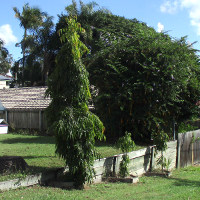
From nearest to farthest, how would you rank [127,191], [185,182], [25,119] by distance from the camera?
[127,191] → [185,182] → [25,119]

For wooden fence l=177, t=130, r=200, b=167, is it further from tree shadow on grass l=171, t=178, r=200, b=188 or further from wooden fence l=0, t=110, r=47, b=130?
wooden fence l=0, t=110, r=47, b=130

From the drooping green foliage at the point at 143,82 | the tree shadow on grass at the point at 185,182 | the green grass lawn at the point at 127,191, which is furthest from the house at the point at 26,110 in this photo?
the green grass lawn at the point at 127,191

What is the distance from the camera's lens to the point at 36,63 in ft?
136

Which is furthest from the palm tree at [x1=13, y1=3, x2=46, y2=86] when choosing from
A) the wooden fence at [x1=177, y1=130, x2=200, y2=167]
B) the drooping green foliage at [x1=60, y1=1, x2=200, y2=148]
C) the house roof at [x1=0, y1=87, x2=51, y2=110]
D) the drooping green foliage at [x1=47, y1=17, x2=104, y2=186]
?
the drooping green foliage at [x1=47, y1=17, x2=104, y2=186]

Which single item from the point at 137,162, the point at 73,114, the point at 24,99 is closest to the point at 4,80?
the point at 24,99

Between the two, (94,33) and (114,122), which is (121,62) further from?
(94,33)

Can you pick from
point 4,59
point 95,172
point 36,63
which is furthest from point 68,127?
point 4,59

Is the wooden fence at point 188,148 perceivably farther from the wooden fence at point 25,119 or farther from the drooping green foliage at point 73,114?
the wooden fence at point 25,119

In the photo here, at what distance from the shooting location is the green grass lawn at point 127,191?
267 inches

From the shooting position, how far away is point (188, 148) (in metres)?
13.8

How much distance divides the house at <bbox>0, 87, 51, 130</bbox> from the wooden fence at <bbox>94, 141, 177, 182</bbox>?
911 centimetres

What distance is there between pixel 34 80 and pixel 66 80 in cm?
3846

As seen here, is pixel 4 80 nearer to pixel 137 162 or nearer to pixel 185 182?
pixel 137 162

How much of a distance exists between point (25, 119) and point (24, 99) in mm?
2419
